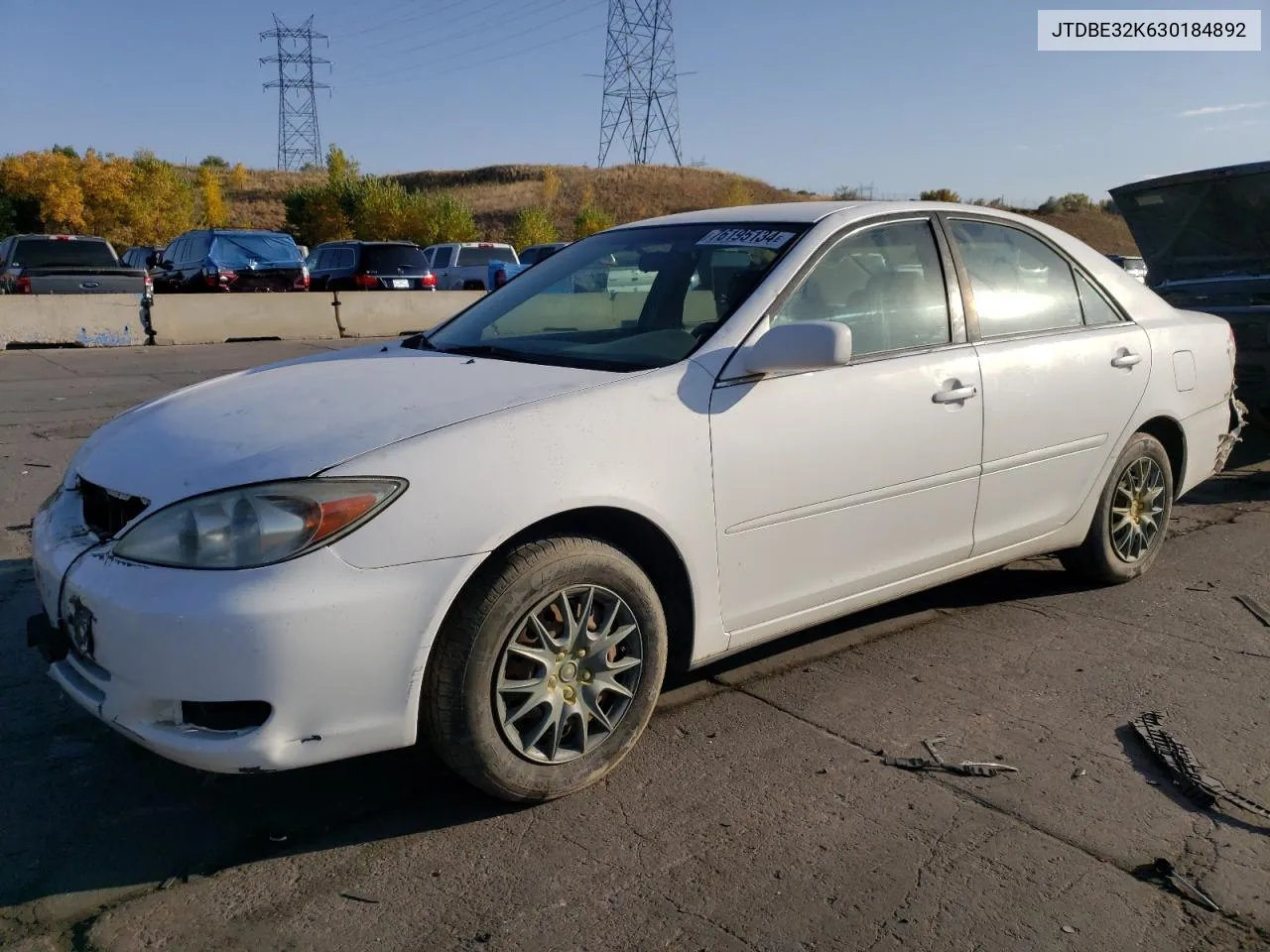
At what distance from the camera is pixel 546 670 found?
2.99m

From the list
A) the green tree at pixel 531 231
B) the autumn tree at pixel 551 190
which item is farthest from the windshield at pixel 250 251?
the autumn tree at pixel 551 190

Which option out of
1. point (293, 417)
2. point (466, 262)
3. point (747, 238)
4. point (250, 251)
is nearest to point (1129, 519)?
point (747, 238)

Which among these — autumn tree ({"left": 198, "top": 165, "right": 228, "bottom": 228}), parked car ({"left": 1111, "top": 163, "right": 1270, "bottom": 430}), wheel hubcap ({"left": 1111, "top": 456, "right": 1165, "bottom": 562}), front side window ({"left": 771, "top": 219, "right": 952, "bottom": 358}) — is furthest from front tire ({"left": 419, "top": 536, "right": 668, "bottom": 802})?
autumn tree ({"left": 198, "top": 165, "right": 228, "bottom": 228})

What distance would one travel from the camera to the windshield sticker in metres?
3.82

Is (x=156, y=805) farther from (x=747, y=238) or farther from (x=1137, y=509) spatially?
(x=1137, y=509)

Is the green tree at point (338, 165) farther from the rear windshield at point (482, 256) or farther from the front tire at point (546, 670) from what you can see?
the front tire at point (546, 670)

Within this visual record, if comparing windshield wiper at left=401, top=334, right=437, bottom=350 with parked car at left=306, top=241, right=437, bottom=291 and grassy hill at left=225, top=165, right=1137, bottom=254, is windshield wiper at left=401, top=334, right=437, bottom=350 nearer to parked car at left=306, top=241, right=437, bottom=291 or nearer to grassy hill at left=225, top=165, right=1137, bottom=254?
parked car at left=306, top=241, right=437, bottom=291

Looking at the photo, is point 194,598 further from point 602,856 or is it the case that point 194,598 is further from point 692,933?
point 692,933

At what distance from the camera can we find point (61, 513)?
3.23 meters

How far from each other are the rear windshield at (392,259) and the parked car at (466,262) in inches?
138

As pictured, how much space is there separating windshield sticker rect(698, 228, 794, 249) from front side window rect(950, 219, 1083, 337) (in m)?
0.85

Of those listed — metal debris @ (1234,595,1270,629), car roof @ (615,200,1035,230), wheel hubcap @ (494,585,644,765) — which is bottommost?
metal debris @ (1234,595,1270,629)

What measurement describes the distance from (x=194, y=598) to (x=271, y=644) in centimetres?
21

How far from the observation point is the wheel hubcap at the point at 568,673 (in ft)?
9.65
